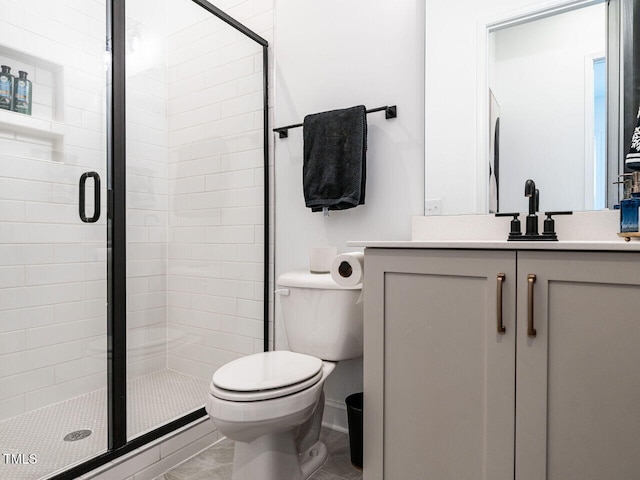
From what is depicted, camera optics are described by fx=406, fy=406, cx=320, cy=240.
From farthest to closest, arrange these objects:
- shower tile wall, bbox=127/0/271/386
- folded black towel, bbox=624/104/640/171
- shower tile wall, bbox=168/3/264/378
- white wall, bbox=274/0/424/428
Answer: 1. shower tile wall, bbox=168/3/264/378
2. shower tile wall, bbox=127/0/271/386
3. white wall, bbox=274/0/424/428
4. folded black towel, bbox=624/104/640/171

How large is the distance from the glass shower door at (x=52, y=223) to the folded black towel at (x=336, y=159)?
2.75 feet

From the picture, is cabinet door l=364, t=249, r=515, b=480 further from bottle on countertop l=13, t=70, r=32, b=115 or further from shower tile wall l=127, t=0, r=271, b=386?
bottle on countertop l=13, t=70, r=32, b=115

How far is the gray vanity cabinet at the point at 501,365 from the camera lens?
0.94m

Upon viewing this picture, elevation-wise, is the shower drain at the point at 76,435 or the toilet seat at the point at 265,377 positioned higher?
the toilet seat at the point at 265,377

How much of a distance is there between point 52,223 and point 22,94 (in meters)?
0.54

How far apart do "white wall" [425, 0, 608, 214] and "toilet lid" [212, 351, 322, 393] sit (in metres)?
0.82

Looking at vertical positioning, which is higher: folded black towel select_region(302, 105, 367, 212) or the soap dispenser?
folded black towel select_region(302, 105, 367, 212)

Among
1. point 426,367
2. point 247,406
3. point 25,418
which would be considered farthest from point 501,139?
point 25,418

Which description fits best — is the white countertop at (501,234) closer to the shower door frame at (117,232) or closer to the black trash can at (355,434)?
the black trash can at (355,434)

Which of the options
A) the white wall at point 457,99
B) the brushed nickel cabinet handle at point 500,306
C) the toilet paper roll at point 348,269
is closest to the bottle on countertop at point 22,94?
the toilet paper roll at point 348,269

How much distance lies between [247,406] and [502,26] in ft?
5.26

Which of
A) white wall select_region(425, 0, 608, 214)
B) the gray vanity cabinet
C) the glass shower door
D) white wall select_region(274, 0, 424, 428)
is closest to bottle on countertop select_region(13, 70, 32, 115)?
the glass shower door

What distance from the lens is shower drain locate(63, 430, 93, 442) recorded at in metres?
1.53

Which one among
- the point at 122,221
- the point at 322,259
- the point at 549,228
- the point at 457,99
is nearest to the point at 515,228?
the point at 549,228
